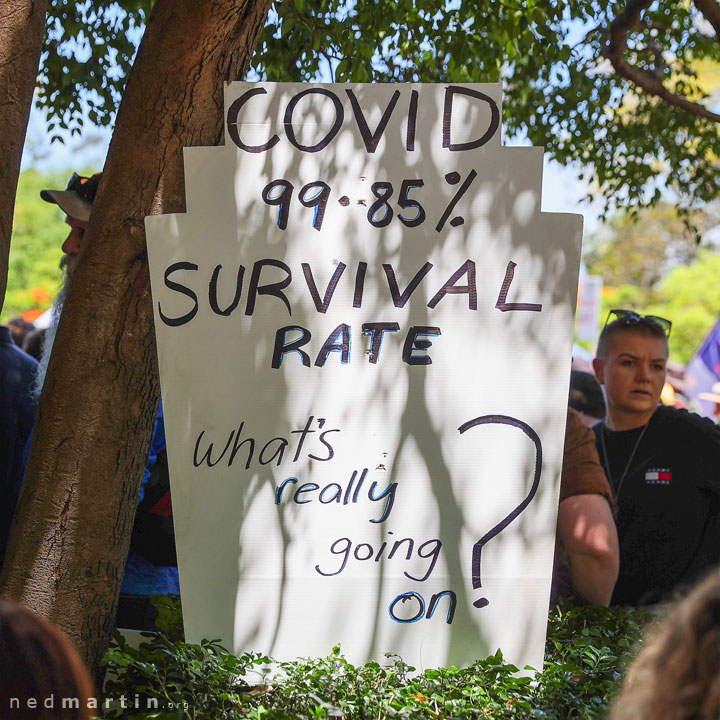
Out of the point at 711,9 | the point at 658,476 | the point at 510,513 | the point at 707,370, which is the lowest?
the point at 510,513

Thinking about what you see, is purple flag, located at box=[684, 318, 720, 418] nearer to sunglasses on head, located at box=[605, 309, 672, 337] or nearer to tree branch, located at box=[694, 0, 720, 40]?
sunglasses on head, located at box=[605, 309, 672, 337]

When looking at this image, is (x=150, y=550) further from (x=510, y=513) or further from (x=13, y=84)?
(x=13, y=84)

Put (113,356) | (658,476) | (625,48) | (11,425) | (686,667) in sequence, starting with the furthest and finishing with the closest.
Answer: (625,48), (658,476), (11,425), (113,356), (686,667)

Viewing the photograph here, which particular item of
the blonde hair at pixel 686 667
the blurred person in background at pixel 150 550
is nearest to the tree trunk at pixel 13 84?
the blurred person in background at pixel 150 550

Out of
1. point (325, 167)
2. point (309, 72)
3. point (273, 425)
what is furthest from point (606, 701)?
point (309, 72)

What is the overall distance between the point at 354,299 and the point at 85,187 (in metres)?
1.17

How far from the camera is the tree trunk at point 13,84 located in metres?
2.36

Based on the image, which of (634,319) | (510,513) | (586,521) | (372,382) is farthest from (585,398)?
(372,382)

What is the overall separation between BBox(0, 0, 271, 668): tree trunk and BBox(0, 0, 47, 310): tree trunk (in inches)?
8.3

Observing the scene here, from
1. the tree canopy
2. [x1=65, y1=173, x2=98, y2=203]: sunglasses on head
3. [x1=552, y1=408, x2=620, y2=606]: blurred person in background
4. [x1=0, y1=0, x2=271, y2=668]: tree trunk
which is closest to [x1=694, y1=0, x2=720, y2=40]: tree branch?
the tree canopy

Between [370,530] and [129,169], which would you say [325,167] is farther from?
[370,530]

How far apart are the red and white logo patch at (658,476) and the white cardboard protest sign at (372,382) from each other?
1367mm

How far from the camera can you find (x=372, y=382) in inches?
95.0

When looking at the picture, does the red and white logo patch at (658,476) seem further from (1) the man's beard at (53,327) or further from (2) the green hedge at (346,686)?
(1) the man's beard at (53,327)
